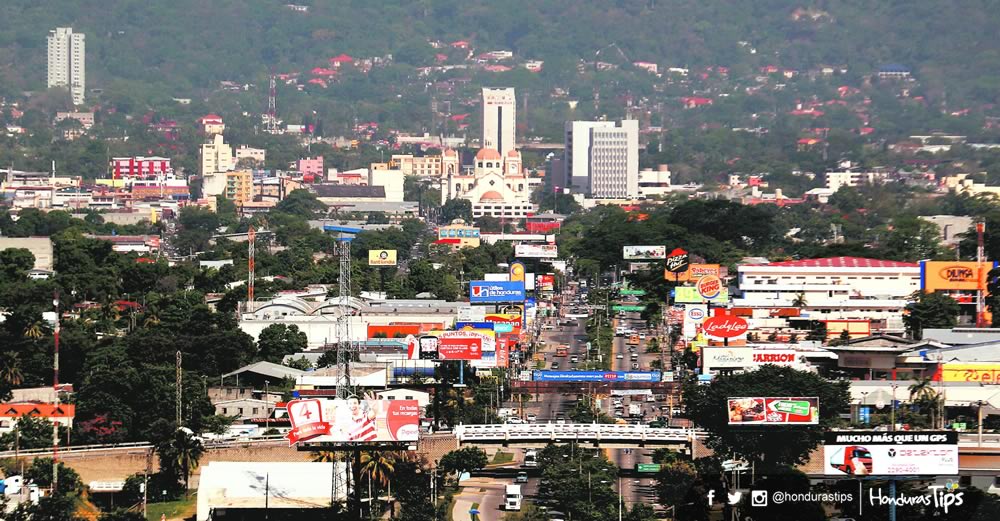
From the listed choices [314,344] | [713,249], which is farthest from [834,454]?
[713,249]


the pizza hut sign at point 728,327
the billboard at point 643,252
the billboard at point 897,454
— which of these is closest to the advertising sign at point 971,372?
the pizza hut sign at point 728,327

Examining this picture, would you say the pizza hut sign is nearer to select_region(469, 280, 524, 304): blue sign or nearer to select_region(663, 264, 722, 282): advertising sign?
select_region(663, 264, 722, 282): advertising sign

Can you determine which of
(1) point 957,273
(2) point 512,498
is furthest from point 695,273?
(2) point 512,498

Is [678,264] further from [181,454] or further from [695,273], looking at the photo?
[181,454]

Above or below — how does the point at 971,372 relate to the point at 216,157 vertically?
below

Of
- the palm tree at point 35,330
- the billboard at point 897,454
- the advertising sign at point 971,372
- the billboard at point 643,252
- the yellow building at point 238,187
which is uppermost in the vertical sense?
the yellow building at point 238,187

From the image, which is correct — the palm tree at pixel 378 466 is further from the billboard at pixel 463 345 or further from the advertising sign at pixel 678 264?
the advertising sign at pixel 678 264
